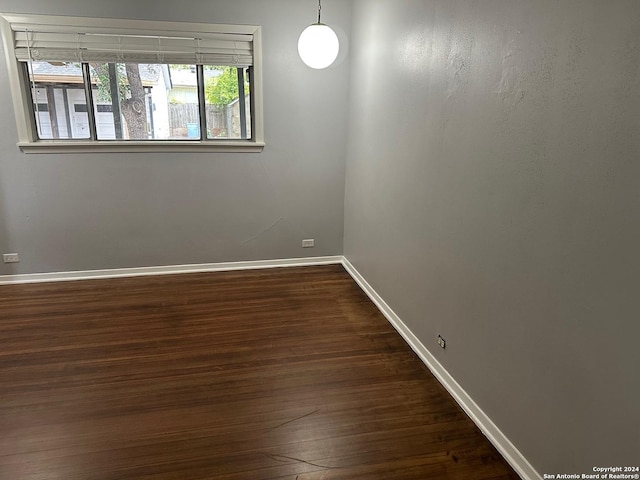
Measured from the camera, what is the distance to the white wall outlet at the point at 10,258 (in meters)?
3.80

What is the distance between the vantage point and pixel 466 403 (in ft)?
7.30

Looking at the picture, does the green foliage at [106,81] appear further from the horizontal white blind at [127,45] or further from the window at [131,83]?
the horizontal white blind at [127,45]

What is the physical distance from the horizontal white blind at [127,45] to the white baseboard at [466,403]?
2659 mm

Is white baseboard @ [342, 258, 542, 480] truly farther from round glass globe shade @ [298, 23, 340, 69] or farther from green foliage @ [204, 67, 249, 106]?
green foliage @ [204, 67, 249, 106]

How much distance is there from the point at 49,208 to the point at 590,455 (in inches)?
170

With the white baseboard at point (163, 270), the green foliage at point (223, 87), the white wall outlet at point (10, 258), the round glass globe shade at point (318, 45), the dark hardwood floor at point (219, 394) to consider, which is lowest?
the dark hardwood floor at point (219, 394)

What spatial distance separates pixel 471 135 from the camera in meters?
2.12

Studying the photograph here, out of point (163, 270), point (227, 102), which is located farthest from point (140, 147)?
point (163, 270)

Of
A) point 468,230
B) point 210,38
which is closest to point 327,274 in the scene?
point 468,230

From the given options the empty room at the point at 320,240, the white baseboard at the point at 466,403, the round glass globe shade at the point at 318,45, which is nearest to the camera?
the empty room at the point at 320,240

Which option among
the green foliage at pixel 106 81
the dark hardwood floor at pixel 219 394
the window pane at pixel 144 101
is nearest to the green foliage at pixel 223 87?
the window pane at pixel 144 101

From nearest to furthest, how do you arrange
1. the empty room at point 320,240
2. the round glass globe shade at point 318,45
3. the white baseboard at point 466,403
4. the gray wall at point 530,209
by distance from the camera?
the gray wall at point 530,209, the empty room at point 320,240, the white baseboard at point 466,403, the round glass globe shade at point 318,45

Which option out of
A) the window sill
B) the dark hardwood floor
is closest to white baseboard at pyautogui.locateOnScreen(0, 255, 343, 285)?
the dark hardwood floor

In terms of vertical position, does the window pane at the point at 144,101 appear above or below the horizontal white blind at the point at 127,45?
below
